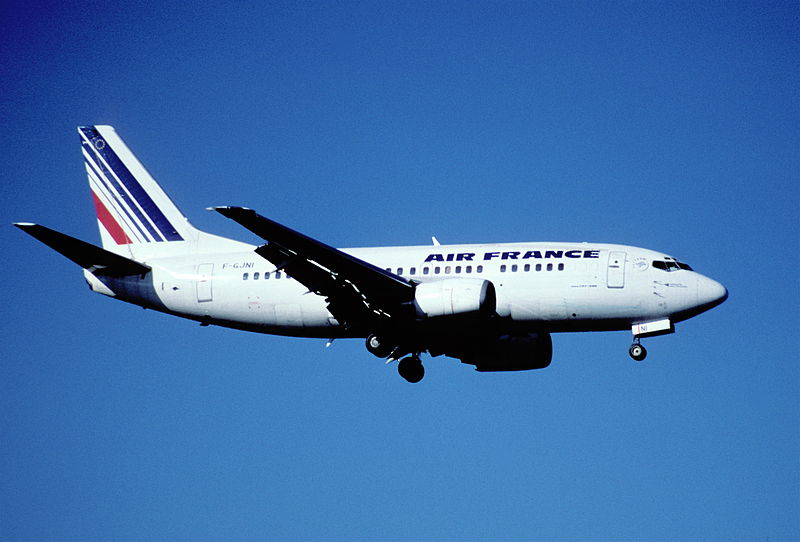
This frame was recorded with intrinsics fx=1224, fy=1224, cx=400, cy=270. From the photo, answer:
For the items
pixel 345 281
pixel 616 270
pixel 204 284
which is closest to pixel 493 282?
pixel 616 270

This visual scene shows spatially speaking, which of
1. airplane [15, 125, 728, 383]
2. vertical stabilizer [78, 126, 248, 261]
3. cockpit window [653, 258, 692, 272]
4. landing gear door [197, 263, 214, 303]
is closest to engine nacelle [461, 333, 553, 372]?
airplane [15, 125, 728, 383]

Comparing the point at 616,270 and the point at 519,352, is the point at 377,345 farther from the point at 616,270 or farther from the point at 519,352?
the point at 616,270

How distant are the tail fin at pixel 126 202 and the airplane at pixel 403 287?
10cm

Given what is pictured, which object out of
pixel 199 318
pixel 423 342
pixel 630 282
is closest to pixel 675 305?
pixel 630 282

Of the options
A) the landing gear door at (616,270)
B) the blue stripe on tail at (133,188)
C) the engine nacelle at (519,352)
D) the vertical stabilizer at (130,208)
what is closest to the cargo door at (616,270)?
the landing gear door at (616,270)

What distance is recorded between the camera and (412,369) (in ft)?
172

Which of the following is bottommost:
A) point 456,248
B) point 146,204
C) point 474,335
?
point 474,335

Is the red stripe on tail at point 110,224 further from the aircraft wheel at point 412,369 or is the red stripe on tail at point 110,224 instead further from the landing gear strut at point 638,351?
the landing gear strut at point 638,351

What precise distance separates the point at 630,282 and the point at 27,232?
2281 cm

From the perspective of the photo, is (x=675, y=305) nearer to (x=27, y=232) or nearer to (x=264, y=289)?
(x=264, y=289)

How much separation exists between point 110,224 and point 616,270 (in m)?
23.5

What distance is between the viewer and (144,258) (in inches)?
2158

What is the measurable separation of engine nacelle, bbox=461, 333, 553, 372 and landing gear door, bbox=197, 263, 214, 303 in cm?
1180

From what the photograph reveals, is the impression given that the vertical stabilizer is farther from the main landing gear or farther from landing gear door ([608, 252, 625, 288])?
landing gear door ([608, 252, 625, 288])
